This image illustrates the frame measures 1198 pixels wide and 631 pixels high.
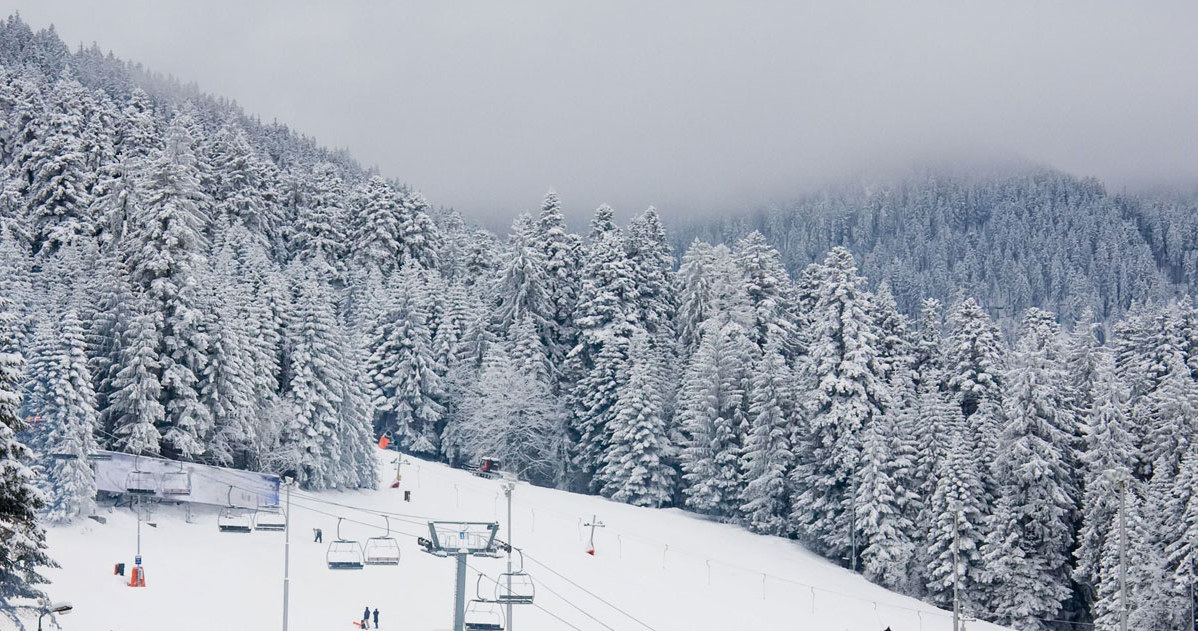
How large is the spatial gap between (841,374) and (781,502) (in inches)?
337

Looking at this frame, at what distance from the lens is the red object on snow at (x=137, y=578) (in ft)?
145

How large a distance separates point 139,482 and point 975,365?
51538 millimetres

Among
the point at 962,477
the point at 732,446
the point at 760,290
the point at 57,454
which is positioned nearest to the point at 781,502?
the point at 732,446

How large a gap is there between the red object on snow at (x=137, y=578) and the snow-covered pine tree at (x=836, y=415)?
37.9m

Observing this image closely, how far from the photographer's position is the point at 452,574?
177ft

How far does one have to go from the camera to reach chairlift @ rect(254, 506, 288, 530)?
50.5 m

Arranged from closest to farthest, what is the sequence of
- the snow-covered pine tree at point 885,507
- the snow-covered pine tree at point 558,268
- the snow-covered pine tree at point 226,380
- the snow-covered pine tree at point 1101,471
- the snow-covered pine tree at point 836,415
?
the snow-covered pine tree at point 226,380 → the snow-covered pine tree at point 1101,471 → the snow-covered pine tree at point 885,507 → the snow-covered pine tree at point 836,415 → the snow-covered pine tree at point 558,268

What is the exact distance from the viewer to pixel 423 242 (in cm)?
11356

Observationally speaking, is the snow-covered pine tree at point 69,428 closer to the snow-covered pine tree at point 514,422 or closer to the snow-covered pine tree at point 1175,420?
the snow-covered pine tree at point 514,422

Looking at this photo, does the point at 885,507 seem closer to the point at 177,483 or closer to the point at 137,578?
the point at 177,483

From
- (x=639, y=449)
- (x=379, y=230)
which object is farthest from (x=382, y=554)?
(x=379, y=230)

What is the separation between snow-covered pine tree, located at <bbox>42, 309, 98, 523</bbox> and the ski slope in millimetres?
1470

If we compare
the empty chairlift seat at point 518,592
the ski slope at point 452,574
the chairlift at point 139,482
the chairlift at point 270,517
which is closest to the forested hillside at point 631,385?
the chairlift at point 139,482

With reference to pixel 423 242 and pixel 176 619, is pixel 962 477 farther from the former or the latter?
pixel 423 242
